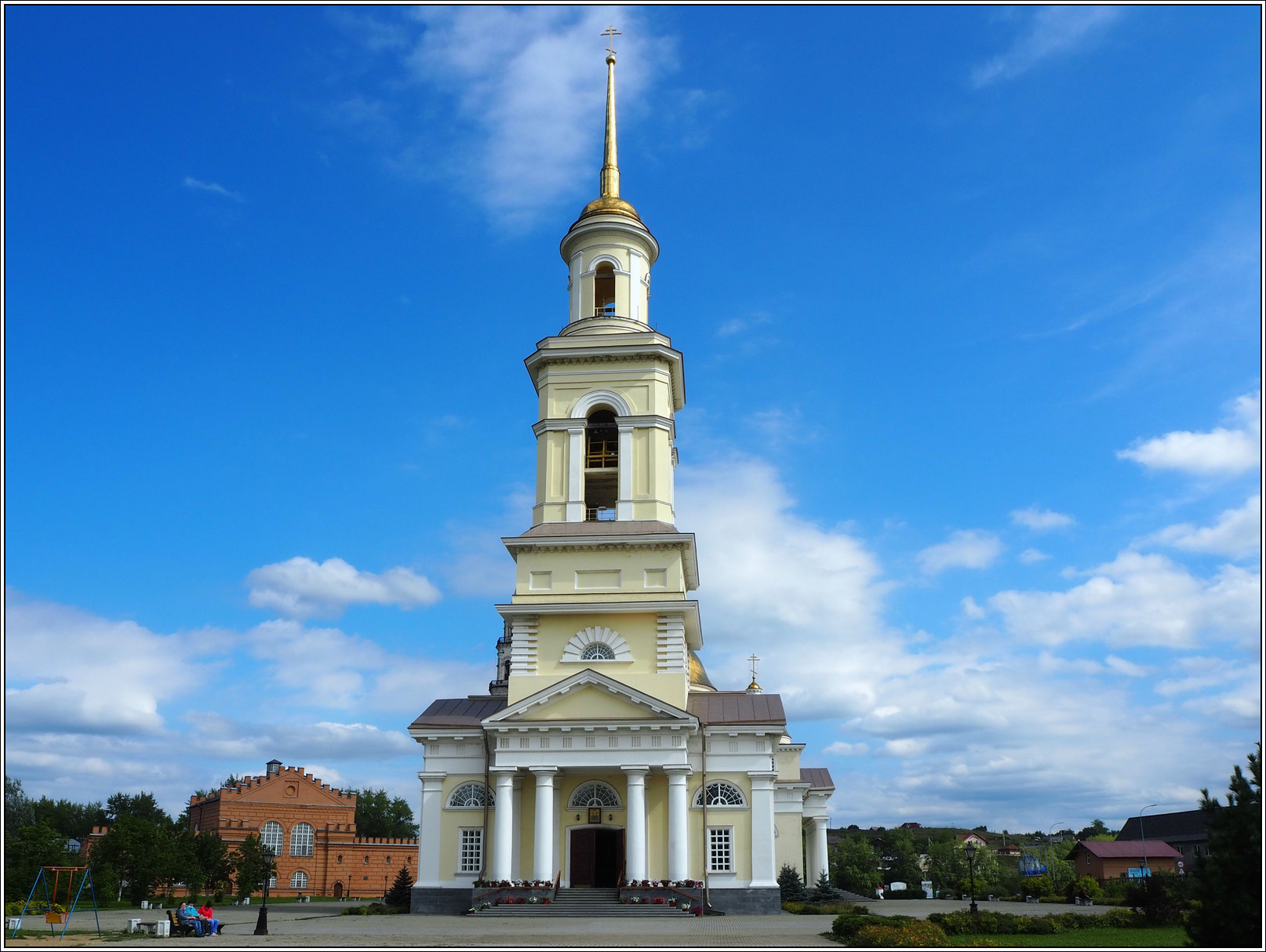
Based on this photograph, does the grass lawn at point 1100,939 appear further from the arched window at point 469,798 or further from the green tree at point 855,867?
the green tree at point 855,867

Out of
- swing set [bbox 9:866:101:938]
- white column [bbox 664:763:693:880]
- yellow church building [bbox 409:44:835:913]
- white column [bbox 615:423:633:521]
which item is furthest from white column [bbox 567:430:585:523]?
swing set [bbox 9:866:101:938]

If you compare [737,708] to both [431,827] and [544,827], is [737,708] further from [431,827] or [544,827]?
[431,827]

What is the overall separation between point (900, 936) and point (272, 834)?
176ft

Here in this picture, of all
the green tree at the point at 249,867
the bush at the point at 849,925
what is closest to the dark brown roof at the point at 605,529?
the bush at the point at 849,925

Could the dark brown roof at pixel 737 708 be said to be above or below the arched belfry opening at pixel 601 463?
below

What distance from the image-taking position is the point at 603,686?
31.9 m

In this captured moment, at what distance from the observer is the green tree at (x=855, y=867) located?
60.1 metres

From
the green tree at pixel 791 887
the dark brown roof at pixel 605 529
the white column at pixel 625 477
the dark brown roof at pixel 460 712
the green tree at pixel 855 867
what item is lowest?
the green tree at pixel 855 867

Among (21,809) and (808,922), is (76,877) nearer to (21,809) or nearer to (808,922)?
(808,922)

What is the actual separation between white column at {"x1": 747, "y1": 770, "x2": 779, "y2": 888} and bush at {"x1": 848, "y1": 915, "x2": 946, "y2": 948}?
9.94 m

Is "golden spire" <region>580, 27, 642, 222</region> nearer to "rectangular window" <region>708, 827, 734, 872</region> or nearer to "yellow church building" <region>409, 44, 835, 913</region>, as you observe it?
"yellow church building" <region>409, 44, 835, 913</region>

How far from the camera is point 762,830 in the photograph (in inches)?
1246

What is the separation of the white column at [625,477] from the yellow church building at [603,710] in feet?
0.20

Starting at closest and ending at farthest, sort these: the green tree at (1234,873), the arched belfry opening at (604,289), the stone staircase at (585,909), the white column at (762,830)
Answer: the green tree at (1234,873)
the stone staircase at (585,909)
the white column at (762,830)
the arched belfry opening at (604,289)
